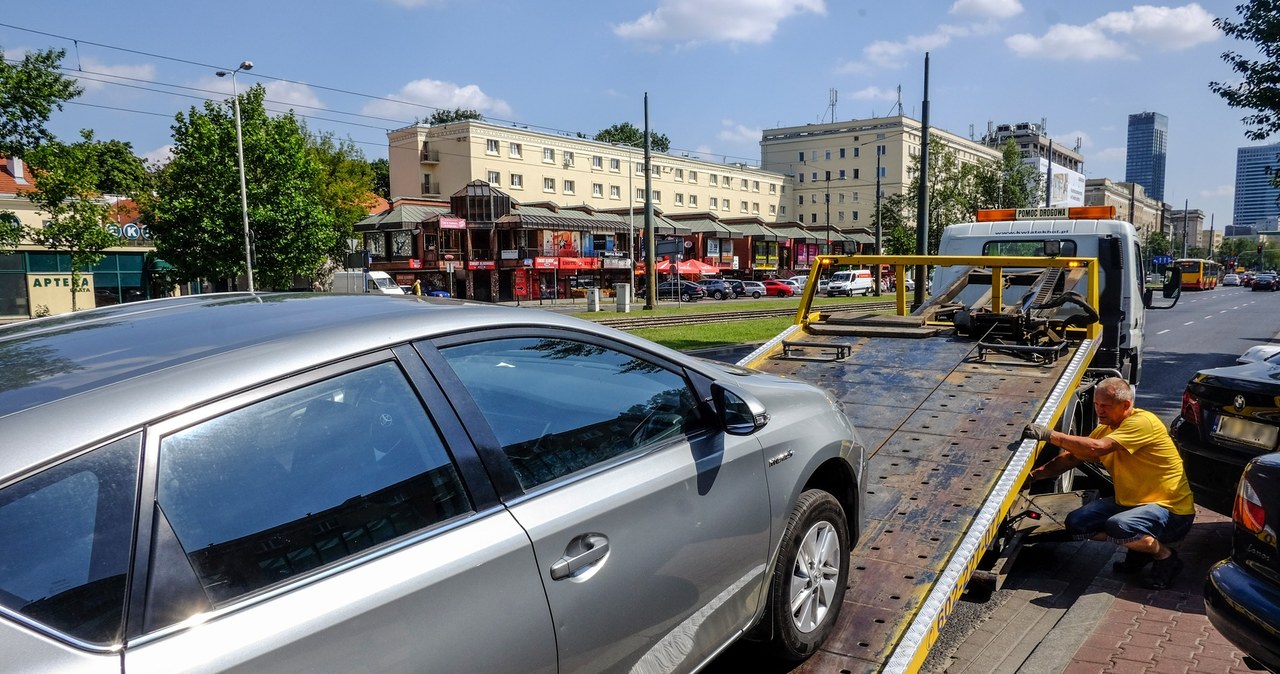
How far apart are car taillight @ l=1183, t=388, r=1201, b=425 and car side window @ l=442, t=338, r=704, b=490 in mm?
4254

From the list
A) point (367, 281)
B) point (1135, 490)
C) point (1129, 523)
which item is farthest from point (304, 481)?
point (367, 281)

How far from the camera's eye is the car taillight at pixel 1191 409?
5406 millimetres

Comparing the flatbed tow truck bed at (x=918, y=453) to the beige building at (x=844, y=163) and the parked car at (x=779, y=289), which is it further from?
the beige building at (x=844, y=163)

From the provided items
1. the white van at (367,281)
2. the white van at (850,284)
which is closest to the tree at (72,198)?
the white van at (367,281)

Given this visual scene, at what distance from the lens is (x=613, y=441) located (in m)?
2.59

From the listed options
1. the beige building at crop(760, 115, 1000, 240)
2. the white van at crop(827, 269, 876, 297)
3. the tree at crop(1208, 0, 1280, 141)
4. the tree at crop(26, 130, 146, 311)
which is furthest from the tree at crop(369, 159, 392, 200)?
the tree at crop(1208, 0, 1280, 141)

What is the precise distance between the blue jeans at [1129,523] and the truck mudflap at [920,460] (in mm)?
598

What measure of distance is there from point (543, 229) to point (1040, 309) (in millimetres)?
48225

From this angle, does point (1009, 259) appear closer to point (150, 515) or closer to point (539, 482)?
point (539, 482)

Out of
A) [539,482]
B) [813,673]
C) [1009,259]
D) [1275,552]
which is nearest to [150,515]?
[539,482]

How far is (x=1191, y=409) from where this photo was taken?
17.9 feet

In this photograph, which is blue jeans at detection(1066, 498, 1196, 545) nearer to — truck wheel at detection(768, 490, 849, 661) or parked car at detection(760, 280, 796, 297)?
truck wheel at detection(768, 490, 849, 661)

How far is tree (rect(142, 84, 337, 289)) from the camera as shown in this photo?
30.4m

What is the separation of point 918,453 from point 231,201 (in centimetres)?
3122
